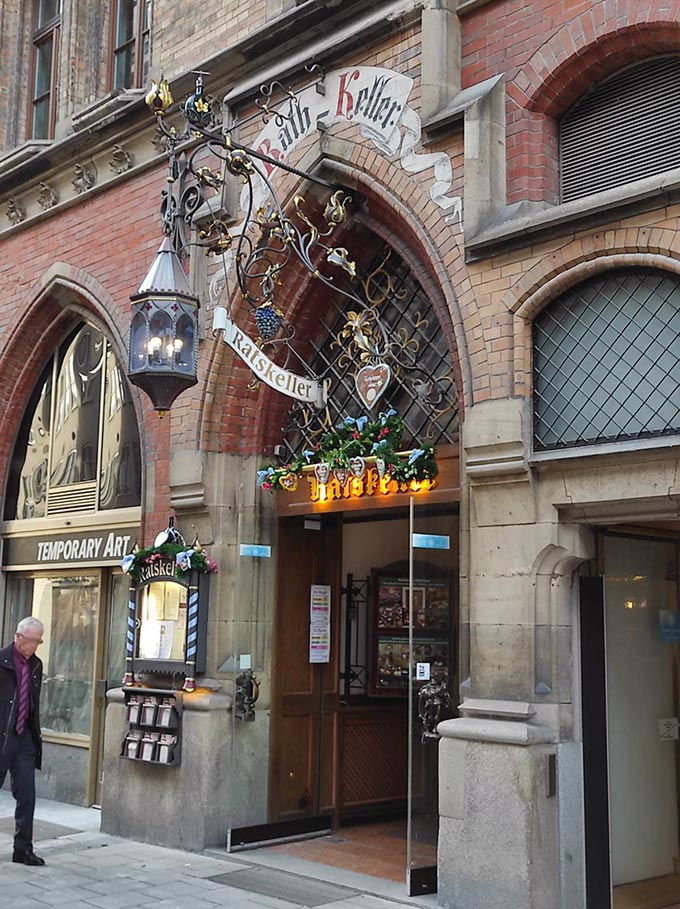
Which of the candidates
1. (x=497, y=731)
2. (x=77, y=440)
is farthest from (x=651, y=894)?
(x=77, y=440)

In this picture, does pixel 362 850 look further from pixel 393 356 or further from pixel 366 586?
pixel 393 356

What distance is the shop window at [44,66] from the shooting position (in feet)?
44.9

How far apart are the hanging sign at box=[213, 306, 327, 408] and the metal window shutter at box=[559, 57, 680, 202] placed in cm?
257

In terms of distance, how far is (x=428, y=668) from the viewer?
784 centimetres

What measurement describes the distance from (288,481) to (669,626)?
132 inches

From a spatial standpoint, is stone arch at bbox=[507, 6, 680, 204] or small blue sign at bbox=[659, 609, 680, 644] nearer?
stone arch at bbox=[507, 6, 680, 204]

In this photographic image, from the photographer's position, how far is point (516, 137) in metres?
7.75

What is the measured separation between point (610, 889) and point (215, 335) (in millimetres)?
5568

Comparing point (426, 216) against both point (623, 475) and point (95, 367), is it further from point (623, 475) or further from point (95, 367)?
point (95, 367)

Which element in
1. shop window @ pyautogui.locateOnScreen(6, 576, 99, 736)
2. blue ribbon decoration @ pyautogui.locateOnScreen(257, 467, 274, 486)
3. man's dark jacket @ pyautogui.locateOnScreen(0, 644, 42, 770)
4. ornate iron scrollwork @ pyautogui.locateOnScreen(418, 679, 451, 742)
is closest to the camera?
ornate iron scrollwork @ pyautogui.locateOnScreen(418, 679, 451, 742)

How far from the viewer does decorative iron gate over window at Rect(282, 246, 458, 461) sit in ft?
28.2

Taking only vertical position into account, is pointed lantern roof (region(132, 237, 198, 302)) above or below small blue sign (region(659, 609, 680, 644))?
above

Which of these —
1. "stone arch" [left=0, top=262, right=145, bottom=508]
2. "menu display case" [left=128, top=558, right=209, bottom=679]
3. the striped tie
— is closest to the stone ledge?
"menu display case" [left=128, top=558, right=209, bottom=679]

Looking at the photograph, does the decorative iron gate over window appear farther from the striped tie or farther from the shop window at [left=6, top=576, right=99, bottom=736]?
the shop window at [left=6, top=576, right=99, bottom=736]
